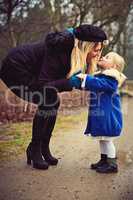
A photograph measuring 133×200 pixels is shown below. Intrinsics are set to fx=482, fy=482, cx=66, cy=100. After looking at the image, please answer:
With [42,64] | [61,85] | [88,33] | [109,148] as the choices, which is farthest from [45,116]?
[88,33]

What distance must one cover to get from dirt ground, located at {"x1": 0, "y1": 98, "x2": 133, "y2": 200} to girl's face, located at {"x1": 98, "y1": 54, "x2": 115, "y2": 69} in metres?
1.07

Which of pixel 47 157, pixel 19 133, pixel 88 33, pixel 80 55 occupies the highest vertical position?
pixel 88 33

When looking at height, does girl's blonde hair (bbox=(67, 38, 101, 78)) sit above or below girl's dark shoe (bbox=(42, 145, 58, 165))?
above

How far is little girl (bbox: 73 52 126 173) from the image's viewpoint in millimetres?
4723

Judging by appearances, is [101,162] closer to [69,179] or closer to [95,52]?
[69,179]

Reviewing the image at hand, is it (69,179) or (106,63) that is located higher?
(106,63)

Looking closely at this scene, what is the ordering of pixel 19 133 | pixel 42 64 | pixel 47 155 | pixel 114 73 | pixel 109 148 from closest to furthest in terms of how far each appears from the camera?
pixel 114 73 < pixel 42 64 < pixel 109 148 < pixel 47 155 < pixel 19 133

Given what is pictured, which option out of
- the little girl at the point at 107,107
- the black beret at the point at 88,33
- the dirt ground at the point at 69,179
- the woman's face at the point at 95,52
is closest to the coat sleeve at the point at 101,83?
the little girl at the point at 107,107

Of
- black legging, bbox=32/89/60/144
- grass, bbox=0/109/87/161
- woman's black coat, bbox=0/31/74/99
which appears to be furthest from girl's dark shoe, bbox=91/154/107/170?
grass, bbox=0/109/87/161

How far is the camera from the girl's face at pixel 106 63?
4852 mm

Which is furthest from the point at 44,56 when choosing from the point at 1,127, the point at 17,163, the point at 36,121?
the point at 1,127

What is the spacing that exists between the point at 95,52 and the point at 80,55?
0.18m

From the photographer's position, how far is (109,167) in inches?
192

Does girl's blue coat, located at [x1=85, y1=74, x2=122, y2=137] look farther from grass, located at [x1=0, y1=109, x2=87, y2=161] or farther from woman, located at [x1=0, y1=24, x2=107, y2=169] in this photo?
grass, located at [x1=0, y1=109, x2=87, y2=161]
